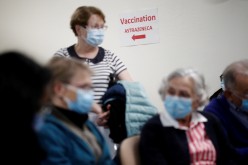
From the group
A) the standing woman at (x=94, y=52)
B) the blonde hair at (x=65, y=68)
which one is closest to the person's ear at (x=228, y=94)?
the standing woman at (x=94, y=52)

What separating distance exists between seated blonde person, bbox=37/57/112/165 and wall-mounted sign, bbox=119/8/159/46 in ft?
6.17

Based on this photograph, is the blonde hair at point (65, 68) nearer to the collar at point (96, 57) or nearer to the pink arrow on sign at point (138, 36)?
the collar at point (96, 57)

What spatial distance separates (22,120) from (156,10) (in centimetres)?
261

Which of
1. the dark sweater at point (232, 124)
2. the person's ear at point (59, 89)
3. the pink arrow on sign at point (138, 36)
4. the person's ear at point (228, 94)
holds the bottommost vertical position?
the dark sweater at point (232, 124)

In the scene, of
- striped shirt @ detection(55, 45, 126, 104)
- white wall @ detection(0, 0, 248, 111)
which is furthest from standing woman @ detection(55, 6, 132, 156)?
white wall @ detection(0, 0, 248, 111)

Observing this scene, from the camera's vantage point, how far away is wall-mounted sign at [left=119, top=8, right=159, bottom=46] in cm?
330

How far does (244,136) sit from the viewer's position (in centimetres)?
196

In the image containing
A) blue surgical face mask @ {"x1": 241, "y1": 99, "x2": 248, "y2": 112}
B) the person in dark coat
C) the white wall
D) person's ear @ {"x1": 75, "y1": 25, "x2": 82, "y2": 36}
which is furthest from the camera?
the white wall

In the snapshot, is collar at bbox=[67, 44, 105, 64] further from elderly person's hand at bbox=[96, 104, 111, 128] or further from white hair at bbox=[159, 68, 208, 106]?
white hair at bbox=[159, 68, 208, 106]

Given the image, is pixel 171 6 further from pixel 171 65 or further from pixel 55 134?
pixel 55 134

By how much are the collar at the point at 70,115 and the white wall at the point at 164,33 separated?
5.87 ft

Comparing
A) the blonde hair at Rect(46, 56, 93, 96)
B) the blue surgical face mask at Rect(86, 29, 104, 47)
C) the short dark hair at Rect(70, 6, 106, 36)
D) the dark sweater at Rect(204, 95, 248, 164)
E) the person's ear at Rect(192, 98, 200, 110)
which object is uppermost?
the short dark hair at Rect(70, 6, 106, 36)

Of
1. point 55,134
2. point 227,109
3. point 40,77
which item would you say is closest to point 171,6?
point 227,109

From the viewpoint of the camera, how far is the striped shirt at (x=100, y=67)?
2094 mm
